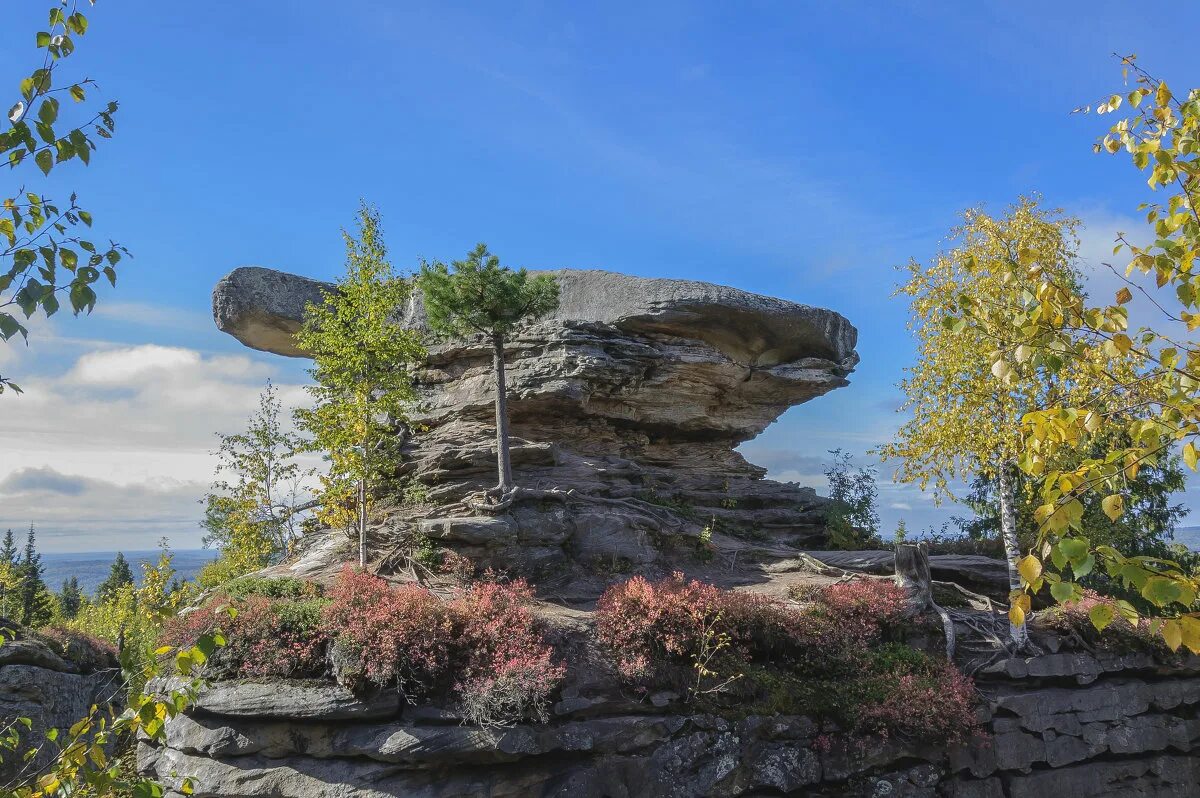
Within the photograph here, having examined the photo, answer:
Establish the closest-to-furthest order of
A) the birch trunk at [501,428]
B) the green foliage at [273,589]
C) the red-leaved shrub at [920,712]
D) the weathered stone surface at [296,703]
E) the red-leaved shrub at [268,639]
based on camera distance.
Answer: the weathered stone surface at [296,703] < the red-leaved shrub at [268,639] < the red-leaved shrub at [920,712] < the green foliage at [273,589] < the birch trunk at [501,428]

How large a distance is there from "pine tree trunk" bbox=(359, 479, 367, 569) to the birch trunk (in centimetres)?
280

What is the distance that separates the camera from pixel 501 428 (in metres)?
17.7

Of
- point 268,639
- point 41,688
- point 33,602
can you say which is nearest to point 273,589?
point 268,639

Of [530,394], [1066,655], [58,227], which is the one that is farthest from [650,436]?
[58,227]

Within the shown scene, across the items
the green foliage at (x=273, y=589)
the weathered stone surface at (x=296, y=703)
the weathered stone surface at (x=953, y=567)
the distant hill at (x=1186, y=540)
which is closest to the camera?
the weathered stone surface at (x=296, y=703)

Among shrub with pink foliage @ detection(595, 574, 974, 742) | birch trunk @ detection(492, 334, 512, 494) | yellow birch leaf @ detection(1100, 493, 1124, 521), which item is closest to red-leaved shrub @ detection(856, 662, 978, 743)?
shrub with pink foliage @ detection(595, 574, 974, 742)

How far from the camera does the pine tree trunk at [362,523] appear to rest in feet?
52.2

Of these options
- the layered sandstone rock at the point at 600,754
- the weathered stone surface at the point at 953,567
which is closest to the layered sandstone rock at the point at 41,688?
the layered sandstone rock at the point at 600,754

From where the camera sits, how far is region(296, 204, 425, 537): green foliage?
1655 centimetres

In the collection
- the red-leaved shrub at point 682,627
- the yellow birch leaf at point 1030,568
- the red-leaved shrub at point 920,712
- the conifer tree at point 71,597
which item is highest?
the yellow birch leaf at point 1030,568

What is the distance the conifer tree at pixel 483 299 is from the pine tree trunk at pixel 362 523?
2.81 meters

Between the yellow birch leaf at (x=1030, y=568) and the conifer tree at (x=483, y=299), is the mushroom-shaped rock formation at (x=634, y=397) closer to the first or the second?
the conifer tree at (x=483, y=299)

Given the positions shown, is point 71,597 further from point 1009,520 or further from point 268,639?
point 1009,520

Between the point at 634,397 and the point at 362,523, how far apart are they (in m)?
8.54
